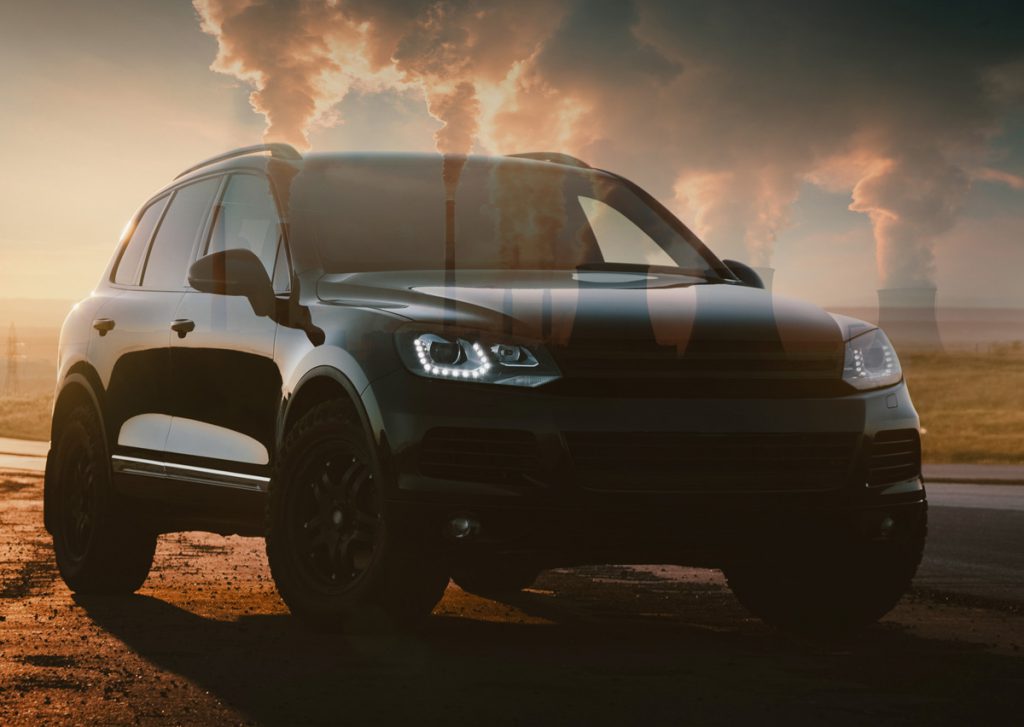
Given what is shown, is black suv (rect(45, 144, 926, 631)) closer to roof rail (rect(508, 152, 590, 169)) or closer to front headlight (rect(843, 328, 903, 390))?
front headlight (rect(843, 328, 903, 390))

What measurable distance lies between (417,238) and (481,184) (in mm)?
594

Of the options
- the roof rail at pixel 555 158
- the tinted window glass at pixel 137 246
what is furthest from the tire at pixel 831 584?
the tinted window glass at pixel 137 246

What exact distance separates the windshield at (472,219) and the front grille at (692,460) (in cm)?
145

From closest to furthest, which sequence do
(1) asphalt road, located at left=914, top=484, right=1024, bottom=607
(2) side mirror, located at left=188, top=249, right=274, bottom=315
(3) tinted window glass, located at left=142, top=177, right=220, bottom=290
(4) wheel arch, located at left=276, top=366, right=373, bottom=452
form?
(4) wheel arch, located at left=276, top=366, right=373, bottom=452 < (2) side mirror, located at left=188, top=249, right=274, bottom=315 < (3) tinted window glass, located at left=142, top=177, right=220, bottom=290 < (1) asphalt road, located at left=914, top=484, right=1024, bottom=607

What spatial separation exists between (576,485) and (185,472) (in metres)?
2.38

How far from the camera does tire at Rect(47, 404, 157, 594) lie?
7793mm

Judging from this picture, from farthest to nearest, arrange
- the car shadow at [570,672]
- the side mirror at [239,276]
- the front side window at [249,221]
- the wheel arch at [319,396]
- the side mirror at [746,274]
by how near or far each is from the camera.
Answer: the side mirror at [746,274], the front side window at [249,221], the side mirror at [239,276], the wheel arch at [319,396], the car shadow at [570,672]

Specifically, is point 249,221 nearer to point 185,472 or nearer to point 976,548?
point 185,472

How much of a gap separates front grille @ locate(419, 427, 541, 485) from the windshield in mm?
1297

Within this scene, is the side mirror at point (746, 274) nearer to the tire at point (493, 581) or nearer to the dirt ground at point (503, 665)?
the dirt ground at point (503, 665)

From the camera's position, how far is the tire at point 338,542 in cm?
561

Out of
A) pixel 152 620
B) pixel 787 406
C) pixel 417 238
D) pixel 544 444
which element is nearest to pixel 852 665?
pixel 787 406

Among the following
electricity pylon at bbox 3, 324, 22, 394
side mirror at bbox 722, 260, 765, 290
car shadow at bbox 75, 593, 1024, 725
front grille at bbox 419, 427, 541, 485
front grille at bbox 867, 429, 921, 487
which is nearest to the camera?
car shadow at bbox 75, 593, 1024, 725

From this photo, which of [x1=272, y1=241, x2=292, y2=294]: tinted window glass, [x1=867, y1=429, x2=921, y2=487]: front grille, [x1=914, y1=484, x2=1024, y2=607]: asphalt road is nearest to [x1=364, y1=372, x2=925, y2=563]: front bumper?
[x1=867, y1=429, x2=921, y2=487]: front grille
